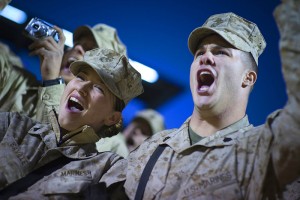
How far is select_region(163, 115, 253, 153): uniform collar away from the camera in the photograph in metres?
2.03

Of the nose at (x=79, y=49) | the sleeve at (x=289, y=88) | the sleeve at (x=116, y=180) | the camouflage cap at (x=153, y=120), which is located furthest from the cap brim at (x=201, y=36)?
the camouflage cap at (x=153, y=120)

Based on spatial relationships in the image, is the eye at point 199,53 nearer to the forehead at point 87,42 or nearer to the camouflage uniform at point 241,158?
the camouflage uniform at point 241,158

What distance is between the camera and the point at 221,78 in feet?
7.30

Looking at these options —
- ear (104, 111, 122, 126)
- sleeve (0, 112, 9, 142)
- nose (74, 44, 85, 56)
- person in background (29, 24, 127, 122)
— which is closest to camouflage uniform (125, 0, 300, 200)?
ear (104, 111, 122, 126)

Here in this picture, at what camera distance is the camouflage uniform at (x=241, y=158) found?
1554mm

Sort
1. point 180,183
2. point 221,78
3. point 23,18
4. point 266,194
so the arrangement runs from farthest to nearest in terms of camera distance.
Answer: point 23,18
point 221,78
point 180,183
point 266,194

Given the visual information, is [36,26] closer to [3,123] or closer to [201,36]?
[3,123]

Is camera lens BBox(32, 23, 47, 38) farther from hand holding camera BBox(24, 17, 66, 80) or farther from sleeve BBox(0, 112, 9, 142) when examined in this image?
sleeve BBox(0, 112, 9, 142)

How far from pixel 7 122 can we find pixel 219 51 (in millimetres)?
1233

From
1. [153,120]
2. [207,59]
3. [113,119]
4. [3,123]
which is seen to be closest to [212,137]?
[207,59]

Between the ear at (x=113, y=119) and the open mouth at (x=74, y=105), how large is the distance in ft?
0.58

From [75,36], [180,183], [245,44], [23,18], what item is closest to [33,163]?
[180,183]

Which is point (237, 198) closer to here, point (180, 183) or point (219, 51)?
point (180, 183)

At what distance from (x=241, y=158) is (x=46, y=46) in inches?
73.3
